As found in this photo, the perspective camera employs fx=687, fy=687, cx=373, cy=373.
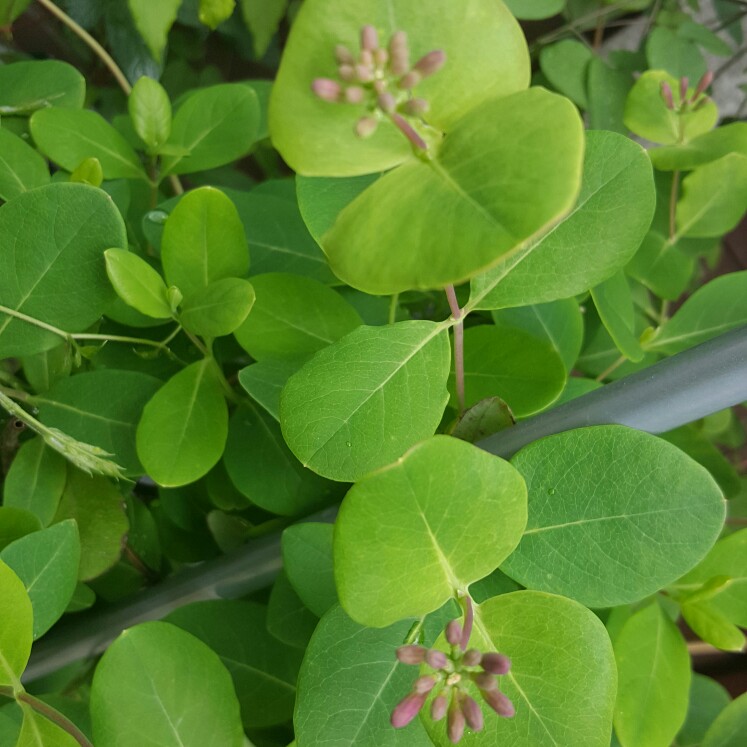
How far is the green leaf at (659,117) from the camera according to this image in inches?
20.1

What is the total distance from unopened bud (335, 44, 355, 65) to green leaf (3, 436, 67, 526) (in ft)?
1.07

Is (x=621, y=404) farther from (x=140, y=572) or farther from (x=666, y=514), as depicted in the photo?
(x=140, y=572)

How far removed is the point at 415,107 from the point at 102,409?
288mm

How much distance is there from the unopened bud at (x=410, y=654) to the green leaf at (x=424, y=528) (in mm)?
20

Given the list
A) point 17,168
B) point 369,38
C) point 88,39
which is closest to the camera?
point 369,38

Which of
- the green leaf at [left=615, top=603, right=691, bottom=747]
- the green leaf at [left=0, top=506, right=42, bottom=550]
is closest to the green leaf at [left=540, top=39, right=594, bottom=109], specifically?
the green leaf at [left=615, top=603, right=691, bottom=747]

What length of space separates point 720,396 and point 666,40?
0.62 meters

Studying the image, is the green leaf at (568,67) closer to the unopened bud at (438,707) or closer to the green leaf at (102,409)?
the green leaf at (102,409)

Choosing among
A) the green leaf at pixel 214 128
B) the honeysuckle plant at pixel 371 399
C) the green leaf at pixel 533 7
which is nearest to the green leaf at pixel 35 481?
the honeysuckle plant at pixel 371 399

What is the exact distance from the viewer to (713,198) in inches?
20.0

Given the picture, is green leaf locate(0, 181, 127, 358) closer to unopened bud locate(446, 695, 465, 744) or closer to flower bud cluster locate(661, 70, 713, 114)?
unopened bud locate(446, 695, 465, 744)

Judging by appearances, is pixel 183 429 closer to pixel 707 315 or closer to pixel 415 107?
pixel 415 107

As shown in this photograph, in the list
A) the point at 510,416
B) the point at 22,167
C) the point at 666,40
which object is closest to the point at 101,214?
the point at 22,167

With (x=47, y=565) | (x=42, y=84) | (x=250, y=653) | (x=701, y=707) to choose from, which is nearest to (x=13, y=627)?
(x=47, y=565)
